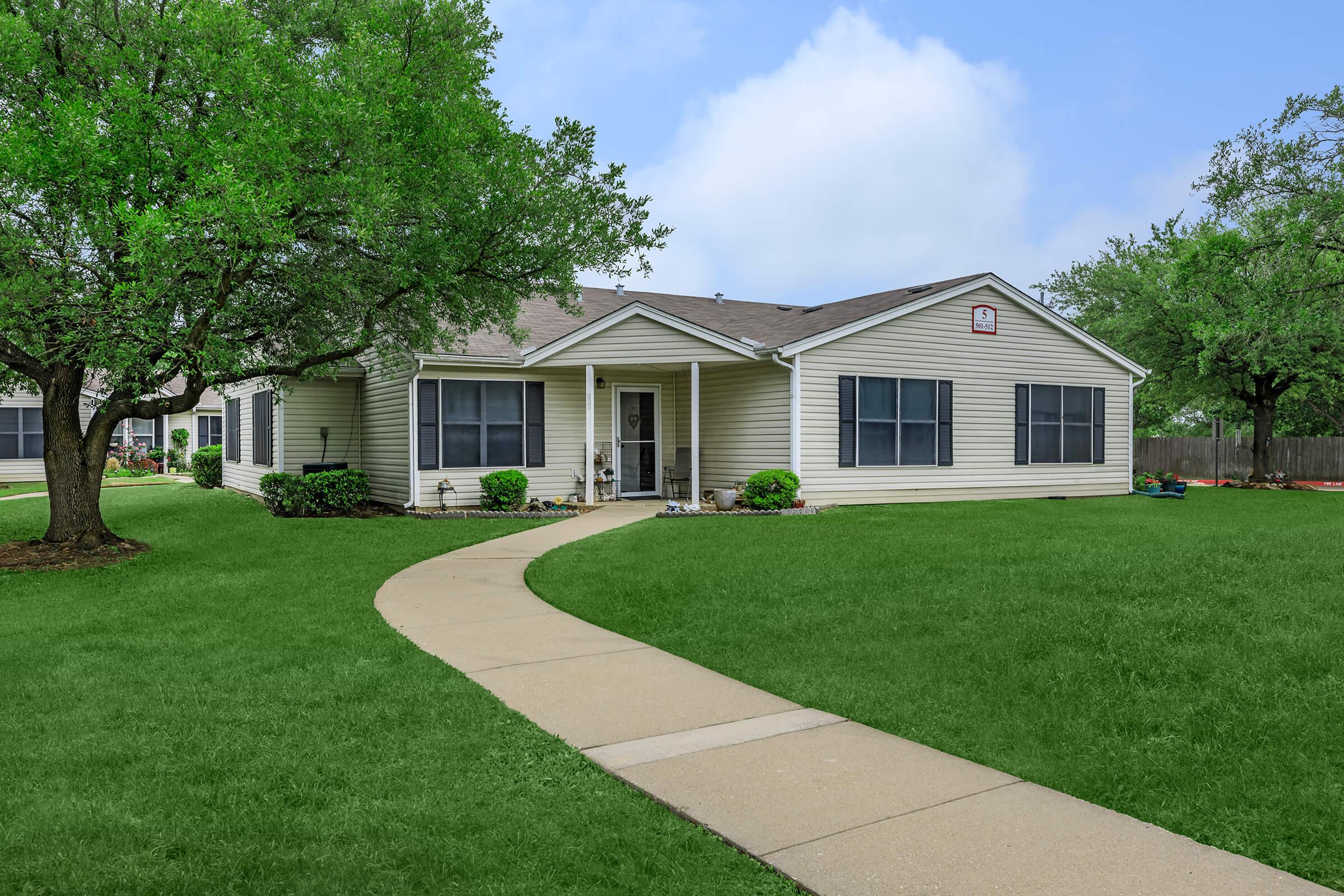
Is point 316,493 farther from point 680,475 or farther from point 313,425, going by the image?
point 680,475

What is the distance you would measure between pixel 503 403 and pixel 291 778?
12.6 m

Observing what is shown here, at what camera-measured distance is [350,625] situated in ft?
22.3

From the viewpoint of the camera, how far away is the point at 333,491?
607 inches

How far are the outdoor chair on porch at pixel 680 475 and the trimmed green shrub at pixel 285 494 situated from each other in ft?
21.5

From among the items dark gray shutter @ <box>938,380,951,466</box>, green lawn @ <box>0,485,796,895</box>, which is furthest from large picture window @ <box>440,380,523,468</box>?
green lawn @ <box>0,485,796,895</box>

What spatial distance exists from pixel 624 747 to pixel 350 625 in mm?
3361

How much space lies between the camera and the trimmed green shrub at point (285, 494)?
15188 millimetres

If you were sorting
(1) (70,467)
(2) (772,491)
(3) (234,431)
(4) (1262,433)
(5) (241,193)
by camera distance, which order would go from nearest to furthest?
(5) (241,193), (1) (70,467), (2) (772,491), (3) (234,431), (4) (1262,433)

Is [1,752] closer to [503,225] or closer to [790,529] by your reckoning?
[503,225]

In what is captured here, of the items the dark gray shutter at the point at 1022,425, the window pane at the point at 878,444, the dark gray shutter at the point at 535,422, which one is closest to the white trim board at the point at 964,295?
the dark gray shutter at the point at 1022,425

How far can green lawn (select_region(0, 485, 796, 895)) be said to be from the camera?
3.03 metres

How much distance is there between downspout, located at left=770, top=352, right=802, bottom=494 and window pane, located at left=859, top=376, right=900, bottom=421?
135cm

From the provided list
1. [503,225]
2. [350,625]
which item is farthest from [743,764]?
[503,225]

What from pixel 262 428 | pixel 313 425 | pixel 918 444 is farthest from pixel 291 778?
pixel 262 428
